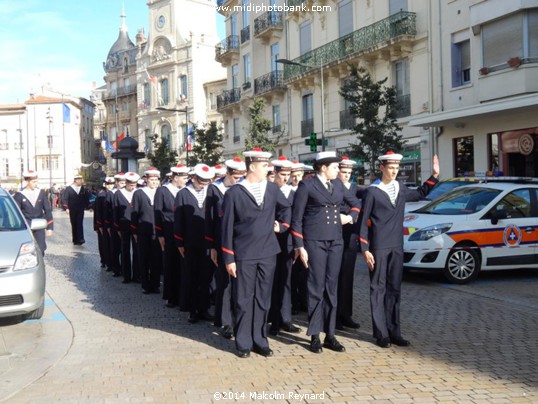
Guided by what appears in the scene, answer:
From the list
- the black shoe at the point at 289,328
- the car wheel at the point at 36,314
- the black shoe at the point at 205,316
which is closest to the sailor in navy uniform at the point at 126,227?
the car wheel at the point at 36,314

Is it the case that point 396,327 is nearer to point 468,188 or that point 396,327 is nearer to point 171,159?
point 468,188

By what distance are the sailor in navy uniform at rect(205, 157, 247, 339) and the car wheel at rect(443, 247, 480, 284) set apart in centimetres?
439

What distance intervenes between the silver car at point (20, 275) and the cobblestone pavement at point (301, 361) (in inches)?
22.3

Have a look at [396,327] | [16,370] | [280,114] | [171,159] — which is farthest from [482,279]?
[171,159]

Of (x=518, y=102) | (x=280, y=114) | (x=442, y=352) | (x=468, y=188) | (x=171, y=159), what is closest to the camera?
(x=442, y=352)

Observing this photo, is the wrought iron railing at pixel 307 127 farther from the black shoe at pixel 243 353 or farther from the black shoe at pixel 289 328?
the black shoe at pixel 243 353

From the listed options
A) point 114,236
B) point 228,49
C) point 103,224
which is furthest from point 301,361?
point 228,49

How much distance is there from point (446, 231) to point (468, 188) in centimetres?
148

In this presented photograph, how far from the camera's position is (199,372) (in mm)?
5535

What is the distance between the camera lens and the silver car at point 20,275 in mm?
6969

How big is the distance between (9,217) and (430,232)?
248 inches

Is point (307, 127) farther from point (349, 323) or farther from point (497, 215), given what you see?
point (349, 323)

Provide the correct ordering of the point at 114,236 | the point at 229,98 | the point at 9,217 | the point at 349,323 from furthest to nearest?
1. the point at 229,98
2. the point at 114,236
3. the point at 9,217
4. the point at 349,323

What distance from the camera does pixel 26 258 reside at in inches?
286
